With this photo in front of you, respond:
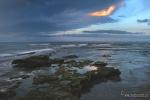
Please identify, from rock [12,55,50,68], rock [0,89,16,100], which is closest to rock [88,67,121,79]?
rock [0,89,16,100]

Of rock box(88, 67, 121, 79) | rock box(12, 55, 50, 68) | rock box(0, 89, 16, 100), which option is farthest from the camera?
rock box(12, 55, 50, 68)

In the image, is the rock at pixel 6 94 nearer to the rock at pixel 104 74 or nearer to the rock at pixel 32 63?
the rock at pixel 104 74

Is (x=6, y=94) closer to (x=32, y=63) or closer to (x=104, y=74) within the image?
(x=104, y=74)

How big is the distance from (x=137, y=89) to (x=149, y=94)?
1.45m

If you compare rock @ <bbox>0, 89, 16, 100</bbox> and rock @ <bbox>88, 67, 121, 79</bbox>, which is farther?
rock @ <bbox>88, 67, 121, 79</bbox>

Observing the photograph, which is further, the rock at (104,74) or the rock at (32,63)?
the rock at (32,63)

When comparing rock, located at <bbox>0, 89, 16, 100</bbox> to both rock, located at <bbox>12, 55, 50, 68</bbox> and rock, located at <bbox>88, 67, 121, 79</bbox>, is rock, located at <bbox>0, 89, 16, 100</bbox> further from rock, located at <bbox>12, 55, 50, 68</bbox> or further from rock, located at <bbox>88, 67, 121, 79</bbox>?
rock, located at <bbox>12, 55, 50, 68</bbox>

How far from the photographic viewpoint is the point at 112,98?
13711 millimetres

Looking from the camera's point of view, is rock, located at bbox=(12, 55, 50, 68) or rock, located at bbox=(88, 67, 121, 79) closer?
rock, located at bbox=(88, 67, 121, 79)

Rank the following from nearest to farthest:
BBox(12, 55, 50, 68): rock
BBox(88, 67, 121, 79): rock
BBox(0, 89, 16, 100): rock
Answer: BBox(0, 89, 16, 100): rock → BBox(88, 67, 121, 79): rock → BBox(12, 55, 50, 68): rock

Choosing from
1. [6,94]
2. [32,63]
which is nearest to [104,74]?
[6,94]

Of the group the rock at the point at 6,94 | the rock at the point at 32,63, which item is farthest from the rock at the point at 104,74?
the rock at the point at 32,63

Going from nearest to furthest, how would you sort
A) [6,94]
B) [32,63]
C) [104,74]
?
1. [6,94]
2. [104,74]
3. [32,63]

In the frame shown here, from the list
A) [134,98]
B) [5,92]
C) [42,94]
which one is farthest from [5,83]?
[134,98]
